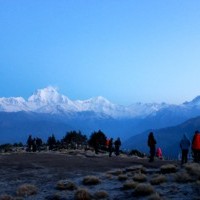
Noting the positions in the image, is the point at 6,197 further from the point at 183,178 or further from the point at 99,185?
the point at 183,178

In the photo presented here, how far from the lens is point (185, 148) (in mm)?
36094

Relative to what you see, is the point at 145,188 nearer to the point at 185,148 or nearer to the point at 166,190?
the point at 166,190

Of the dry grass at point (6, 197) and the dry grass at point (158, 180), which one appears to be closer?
the dry grass at point (6, 197)

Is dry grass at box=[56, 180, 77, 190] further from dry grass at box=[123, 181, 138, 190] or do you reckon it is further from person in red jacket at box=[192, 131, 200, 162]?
person in red jacket at box=[192, 131, 200, 162]

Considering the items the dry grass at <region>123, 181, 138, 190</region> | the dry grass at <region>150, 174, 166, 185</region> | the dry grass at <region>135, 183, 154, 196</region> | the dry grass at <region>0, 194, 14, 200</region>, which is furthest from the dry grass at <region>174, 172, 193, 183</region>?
the dry grass at <region>0, 194, 14, 200</region>

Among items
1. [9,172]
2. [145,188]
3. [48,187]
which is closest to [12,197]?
[48,187]

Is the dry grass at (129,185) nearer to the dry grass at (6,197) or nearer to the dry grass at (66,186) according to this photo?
the dry grass at (66,186)

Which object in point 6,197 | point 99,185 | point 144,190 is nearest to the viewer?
point 144,190

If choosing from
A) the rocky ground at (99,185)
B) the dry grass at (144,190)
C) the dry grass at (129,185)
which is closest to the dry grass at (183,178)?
the rocky ground at (99,185)

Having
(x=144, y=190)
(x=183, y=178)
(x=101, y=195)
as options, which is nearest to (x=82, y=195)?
(x=101, y=195)

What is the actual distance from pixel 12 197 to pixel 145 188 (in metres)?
5.91

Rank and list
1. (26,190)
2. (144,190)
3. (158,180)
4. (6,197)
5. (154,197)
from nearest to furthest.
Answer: (154,197) → (144,190) → (6,197) → (158,180) → (26,190)

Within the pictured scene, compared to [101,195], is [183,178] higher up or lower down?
higher up

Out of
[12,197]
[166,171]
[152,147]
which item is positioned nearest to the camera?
[12,197]
